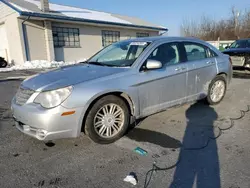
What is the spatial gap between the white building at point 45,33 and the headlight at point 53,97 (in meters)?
11.9

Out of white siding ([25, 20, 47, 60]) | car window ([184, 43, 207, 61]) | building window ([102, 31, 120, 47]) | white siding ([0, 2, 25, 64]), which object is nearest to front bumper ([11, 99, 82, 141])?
car window ([184, 43, 207, 61])

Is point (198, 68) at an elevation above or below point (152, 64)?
below

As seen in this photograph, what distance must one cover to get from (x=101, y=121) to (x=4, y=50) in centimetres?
1528

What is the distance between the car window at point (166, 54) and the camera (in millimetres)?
3822

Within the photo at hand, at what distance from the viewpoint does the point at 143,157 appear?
9.41 ft

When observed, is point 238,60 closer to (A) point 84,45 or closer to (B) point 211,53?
(B) point 211,53

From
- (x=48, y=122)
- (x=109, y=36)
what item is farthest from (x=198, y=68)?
(x=109, y=36)

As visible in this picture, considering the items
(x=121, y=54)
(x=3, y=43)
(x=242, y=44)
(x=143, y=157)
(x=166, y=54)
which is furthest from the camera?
(x=3, y=43)

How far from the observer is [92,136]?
313 centimetres

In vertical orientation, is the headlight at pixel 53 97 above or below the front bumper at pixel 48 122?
above

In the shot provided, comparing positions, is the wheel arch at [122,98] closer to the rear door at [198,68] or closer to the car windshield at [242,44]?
the rear door at [198,68]

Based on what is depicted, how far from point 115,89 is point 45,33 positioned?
42.3 feet

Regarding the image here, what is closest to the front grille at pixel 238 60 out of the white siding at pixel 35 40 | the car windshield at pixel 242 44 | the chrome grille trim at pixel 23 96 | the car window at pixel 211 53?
the car windshield at pixel 242 44

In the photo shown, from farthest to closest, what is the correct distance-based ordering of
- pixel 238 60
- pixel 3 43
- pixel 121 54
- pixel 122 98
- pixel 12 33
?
pixel 3 43, pixel 12 33, pixel 238 60, pixel 121 54, pixel 122 98
